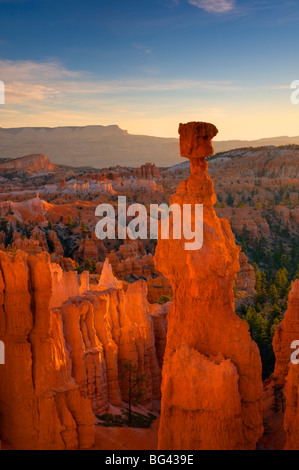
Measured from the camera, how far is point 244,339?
467 inches

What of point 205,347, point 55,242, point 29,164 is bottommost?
point 55,242

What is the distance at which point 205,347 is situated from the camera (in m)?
12.1

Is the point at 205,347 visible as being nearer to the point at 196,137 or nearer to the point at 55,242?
the point at 196,137

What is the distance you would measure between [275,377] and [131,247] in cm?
3464

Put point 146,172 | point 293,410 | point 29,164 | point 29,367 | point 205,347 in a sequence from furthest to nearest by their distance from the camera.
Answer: point 29,164 → point 146,172 → point 29,367 → point 205,347 → point 293,410

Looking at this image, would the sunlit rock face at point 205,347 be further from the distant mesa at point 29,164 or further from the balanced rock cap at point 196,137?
the distant mesa at point 29,164

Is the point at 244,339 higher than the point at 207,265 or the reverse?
the reverse

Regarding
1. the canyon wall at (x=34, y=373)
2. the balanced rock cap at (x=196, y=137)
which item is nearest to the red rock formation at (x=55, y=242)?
the canyon wall at (x=34, y=373)

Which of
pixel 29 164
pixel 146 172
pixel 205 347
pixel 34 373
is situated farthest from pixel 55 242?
pixel 29 164

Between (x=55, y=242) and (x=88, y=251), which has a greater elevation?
(x=55, y=242)

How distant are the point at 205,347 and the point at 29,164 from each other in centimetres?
16528
